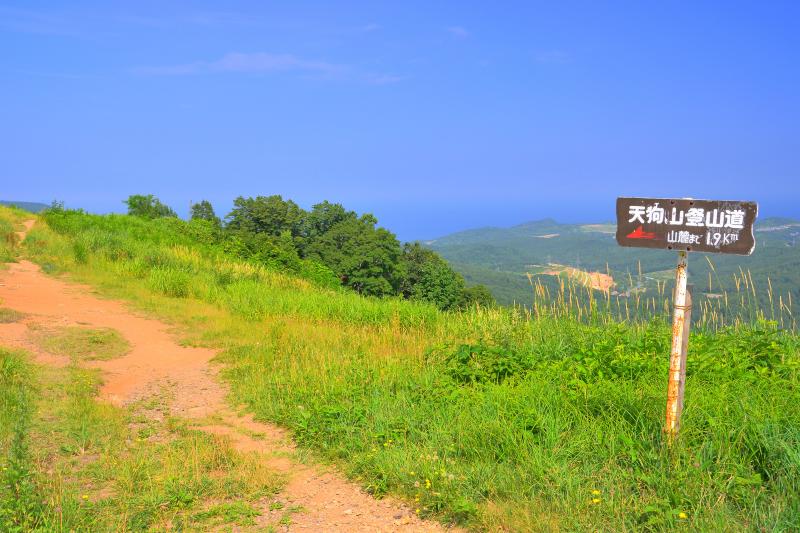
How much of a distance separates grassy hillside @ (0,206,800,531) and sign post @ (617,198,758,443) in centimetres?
44

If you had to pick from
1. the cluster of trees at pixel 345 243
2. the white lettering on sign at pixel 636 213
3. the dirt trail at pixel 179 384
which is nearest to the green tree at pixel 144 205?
the cluster of trees at pixel 345 243

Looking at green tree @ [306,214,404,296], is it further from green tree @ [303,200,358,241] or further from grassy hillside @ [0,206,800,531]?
grassy hillside @ [0,206,800,531]

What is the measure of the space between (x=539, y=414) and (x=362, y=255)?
33.1 m

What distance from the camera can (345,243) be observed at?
39938 millimetres

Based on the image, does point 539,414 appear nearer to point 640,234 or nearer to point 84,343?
point 640,234

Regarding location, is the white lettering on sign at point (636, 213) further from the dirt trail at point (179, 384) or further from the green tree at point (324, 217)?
the green tree at point (324, 217)

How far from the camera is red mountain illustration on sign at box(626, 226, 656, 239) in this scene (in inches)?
170

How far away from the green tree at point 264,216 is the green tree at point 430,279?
369 inches

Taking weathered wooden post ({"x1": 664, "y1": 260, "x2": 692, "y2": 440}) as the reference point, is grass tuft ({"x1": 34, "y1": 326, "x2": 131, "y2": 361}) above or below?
below

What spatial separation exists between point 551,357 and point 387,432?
244cm

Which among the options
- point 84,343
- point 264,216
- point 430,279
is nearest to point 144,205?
point 264,216

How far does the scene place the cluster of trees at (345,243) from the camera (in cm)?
3728

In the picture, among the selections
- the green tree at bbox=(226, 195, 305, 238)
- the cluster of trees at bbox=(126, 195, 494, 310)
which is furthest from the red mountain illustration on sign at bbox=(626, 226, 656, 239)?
the green tree at bbox=(226, 195, 305, 238)

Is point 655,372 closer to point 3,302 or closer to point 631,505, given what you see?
point 631,505
